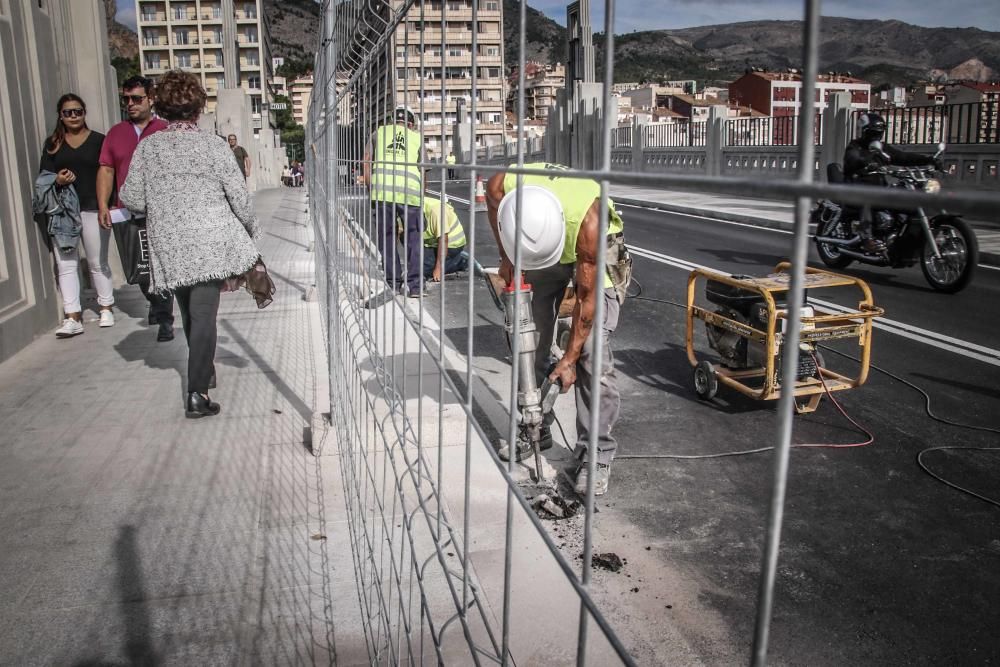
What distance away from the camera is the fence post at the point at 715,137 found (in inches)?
955

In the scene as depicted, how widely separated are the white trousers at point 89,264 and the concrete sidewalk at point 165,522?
83 centimetres

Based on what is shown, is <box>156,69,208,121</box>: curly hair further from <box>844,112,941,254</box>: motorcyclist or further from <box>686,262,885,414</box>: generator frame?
<box>844,112,941,254</box>: motorcyclist

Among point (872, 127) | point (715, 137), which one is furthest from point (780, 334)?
point (715, 137)

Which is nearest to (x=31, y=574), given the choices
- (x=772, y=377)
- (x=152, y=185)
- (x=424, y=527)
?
(x=424, y=527)

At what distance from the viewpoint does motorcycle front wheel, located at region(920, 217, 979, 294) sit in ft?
24.4

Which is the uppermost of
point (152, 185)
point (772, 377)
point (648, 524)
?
point (152, 185)

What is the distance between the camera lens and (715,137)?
24500mm

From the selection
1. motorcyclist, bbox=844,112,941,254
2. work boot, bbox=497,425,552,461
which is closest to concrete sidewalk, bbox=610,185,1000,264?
motorcyclist, bbox=844,112,941,254

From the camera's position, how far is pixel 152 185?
4.57 metres

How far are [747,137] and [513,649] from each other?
22.5 metres

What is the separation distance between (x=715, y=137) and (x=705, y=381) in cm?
2081

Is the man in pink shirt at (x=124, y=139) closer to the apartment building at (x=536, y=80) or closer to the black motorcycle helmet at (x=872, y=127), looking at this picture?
the apartment building at (x=536, y=80)

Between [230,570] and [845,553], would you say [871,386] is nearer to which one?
[845,553]

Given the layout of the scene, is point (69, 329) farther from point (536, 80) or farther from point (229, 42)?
point (229, 42)
